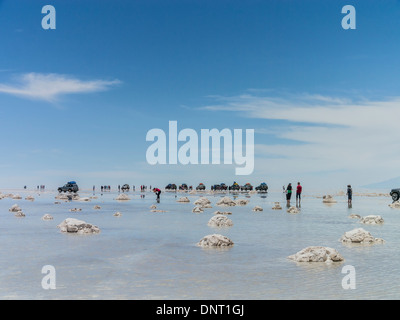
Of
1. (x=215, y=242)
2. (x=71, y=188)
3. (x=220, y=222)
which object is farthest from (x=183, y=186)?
(x=215, y=242)

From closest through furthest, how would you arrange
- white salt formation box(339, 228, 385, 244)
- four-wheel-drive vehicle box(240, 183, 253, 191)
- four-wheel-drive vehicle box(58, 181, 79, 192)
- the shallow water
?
the shallow water
white salt formation box(339, 228, 385, 244)
four-wheel-drive vehicle box(58, 181, 79, 192)
four-wheel-drive vehicle box(240, 183, 253, 191)

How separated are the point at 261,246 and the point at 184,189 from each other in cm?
10811

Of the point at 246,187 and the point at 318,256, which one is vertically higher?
the point at 246,187

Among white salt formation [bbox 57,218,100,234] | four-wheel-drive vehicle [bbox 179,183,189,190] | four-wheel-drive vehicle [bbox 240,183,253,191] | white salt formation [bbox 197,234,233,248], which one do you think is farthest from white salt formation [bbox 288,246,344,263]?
Answer: four-wheel-drive vehicle [bbox 179,183,189,190]

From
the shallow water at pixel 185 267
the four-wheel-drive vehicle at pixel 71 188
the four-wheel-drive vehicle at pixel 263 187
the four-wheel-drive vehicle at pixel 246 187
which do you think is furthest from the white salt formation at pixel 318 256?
the four-wheel-drive vehicle at pixel 246 187

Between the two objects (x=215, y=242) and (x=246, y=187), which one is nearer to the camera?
(x=215, y=242)

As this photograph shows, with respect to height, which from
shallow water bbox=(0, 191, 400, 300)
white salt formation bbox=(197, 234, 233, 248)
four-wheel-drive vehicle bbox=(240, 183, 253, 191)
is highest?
four-wheel-drive vehicle bbox=(240, 183, 253, 191)

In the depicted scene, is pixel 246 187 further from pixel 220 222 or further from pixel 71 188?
pixel 220 222

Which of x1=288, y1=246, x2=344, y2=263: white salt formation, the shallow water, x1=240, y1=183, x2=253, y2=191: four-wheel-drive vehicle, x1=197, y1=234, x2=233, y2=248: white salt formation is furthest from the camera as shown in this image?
x1=240, y1=183, x2=253, y2=191: four-wheel-drive vehicle

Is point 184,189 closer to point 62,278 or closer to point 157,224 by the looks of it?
point 157,224

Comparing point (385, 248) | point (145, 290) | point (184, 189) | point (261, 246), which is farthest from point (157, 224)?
point (184, 189)

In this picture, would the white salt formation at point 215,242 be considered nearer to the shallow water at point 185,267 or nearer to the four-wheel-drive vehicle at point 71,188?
the shallow water at point 185,267

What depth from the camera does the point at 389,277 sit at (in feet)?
33.3

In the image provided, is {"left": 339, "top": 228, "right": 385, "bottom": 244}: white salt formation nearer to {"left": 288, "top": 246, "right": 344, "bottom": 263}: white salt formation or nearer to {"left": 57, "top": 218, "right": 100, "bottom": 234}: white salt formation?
{"left": 288, "top": 246, "right": 344, "bottom": 263}: white salt formation
